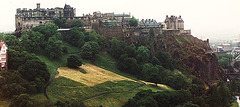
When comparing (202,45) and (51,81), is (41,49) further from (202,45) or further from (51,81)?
(202,45)

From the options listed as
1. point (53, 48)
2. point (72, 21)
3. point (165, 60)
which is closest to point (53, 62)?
point (53, 48)

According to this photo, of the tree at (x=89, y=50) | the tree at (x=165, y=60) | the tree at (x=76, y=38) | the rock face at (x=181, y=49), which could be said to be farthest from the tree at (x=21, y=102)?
the rock face at (x=181, y=49)

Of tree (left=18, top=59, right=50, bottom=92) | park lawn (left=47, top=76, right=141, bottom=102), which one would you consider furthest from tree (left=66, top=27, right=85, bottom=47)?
tree (left=18, top=59, right=50, bottom=92)

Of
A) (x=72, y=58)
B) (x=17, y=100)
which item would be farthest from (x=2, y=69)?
(x=72, y=58)

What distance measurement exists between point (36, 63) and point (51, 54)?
24.3m

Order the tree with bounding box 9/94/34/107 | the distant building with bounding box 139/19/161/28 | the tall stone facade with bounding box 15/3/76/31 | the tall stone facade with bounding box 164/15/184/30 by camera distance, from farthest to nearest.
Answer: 1. the tall stone facade with bounding box 164/15/184/30
2. the distant building with bounding box 139/19/161/28
3. the tall stone facade with bounding box 15/3/76/31
4. the tree with bounding box 9/94/34/107

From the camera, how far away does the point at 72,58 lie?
90125mm

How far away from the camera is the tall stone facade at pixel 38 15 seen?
395 ft

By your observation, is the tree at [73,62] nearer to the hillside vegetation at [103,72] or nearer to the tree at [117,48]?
the hillside vegetation at [103,72]

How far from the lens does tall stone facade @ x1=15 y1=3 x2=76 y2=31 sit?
395 ft

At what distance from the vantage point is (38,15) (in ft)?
434

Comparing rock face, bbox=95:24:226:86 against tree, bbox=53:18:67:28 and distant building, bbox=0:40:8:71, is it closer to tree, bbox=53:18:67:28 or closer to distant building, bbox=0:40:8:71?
tree, bbox=53:18:67:28

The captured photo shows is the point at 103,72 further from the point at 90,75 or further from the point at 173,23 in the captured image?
the point at 173,23

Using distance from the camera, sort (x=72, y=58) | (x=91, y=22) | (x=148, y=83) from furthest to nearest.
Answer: (x=91, y=22) → (x=148, y=83) → (x=72, y=58)
